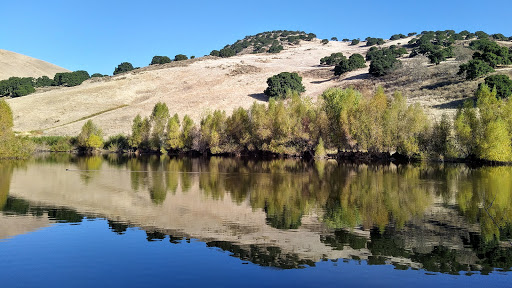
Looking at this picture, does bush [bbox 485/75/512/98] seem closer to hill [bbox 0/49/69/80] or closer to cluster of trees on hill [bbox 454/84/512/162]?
cluster of trees on hill [bbox 454/84/512/162]

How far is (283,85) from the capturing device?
100500 millimetres

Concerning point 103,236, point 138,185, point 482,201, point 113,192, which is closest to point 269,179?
point 138,185

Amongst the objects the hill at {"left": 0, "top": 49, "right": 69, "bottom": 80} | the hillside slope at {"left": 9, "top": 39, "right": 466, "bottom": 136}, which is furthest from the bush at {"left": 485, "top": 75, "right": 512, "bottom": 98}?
the hill at {"left": 0, "top": 49, "right": 69, "bottom": 80}

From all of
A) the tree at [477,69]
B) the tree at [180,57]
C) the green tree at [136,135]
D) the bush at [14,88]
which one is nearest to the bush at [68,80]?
the bush at [14,88]

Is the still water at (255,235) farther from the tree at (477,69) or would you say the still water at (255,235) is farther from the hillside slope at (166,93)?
the hillside slope at (166,93)

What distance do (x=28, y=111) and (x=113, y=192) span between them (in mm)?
83876

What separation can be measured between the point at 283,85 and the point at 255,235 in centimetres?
8472

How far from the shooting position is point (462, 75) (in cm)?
8606

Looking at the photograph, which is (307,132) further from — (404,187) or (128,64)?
(128,64)

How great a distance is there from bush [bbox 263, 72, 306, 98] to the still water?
67730 millimetres

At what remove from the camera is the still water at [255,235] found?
42.8 feet

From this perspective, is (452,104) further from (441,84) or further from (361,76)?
(361,76)

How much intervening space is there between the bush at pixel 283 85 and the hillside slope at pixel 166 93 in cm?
214

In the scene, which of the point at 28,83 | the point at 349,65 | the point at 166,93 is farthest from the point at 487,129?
the point at 28,83
